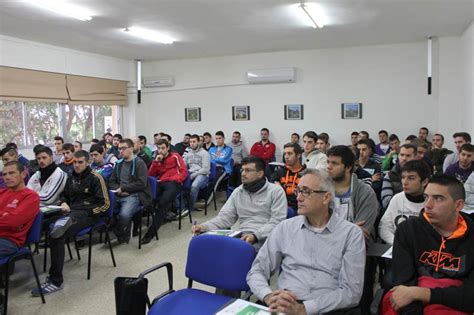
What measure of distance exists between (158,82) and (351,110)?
4.77m

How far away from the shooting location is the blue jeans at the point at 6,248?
2929 millimetres

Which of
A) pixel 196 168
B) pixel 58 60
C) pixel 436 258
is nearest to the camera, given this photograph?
pixel 436 258

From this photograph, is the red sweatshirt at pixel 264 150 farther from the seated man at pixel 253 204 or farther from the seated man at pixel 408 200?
the seated man at pixel 408 200

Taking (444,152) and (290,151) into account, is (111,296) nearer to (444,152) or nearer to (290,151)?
(290,151)

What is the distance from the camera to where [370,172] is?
4.52 metres

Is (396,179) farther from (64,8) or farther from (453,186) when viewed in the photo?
(64,8)

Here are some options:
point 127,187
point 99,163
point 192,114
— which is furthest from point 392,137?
point 99,163

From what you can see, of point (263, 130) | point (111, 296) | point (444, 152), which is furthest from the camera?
point (263, 130)


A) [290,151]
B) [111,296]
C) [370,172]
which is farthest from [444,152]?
[111,296]

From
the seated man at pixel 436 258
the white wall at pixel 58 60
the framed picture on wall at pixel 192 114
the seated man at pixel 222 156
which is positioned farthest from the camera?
the framed picture on wall at pixel 192 114

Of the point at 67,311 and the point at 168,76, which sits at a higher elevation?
the point at 168,76

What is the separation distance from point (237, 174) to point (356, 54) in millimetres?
3549

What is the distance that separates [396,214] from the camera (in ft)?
9.29

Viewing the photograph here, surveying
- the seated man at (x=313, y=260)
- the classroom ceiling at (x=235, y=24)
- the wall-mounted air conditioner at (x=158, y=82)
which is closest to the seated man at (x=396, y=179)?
the seated man at (x=313, y=260)
